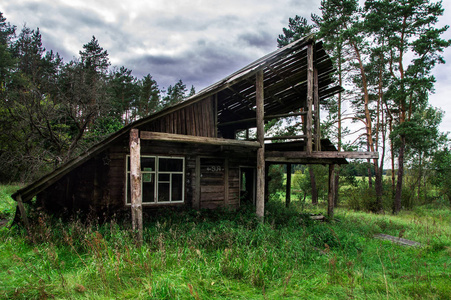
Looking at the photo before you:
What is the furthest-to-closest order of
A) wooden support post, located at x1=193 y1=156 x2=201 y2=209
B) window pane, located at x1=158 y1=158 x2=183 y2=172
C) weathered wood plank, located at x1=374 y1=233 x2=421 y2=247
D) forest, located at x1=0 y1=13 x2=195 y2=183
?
forest, located at x1=0 y1=13 x2=195 y2=183
wooden support post, located at x1=193 y1=156 x2=201 y2=209
window pane, located at x1=158 y1=158 x2=183 y2=172
weathered wood plank, located at x1=374 y1=233 x2=421 y2=247

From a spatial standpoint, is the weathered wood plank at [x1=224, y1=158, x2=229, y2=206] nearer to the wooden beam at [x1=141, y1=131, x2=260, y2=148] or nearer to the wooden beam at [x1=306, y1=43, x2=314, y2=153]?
the wooden beam at [x1=141, y1=131, x2=260, y2=148]

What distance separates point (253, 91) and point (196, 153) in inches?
139

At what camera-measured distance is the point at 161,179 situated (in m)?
10.0

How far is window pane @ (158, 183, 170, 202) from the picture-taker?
9.91 metres

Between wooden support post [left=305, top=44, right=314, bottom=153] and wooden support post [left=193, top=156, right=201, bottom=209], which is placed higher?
wooden support post [left=305, top=44, right=314, bottom=153]

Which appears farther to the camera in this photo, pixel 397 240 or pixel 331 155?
pixel 331 155

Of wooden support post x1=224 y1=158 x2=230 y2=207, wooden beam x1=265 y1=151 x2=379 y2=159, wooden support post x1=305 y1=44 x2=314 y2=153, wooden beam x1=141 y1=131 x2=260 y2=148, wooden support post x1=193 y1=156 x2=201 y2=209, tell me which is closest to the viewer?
wooden beam x1=141 y1=131 x2=260 y2=148

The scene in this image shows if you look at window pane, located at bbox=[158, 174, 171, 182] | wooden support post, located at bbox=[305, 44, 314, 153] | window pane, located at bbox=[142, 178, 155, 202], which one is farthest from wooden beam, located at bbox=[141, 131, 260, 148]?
window pane, located at bbox=[142, 178, 155, 202]

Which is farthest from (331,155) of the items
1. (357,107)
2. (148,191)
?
(357,107)

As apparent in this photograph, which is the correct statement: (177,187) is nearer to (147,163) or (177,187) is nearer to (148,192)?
(148,192)

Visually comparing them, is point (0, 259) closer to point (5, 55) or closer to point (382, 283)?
point (382, 283)

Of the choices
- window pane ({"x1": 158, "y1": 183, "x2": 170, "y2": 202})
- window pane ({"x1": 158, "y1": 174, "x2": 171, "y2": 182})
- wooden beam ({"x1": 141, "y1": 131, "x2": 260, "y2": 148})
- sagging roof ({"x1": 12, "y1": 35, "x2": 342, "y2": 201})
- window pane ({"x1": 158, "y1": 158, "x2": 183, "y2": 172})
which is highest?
sagging roof ({"x1": 12, "y1": 35, "x2": 342, "y2": 201})

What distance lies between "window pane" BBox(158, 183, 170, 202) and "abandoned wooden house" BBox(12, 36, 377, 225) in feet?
0.13

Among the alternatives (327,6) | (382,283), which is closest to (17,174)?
(382,283)
